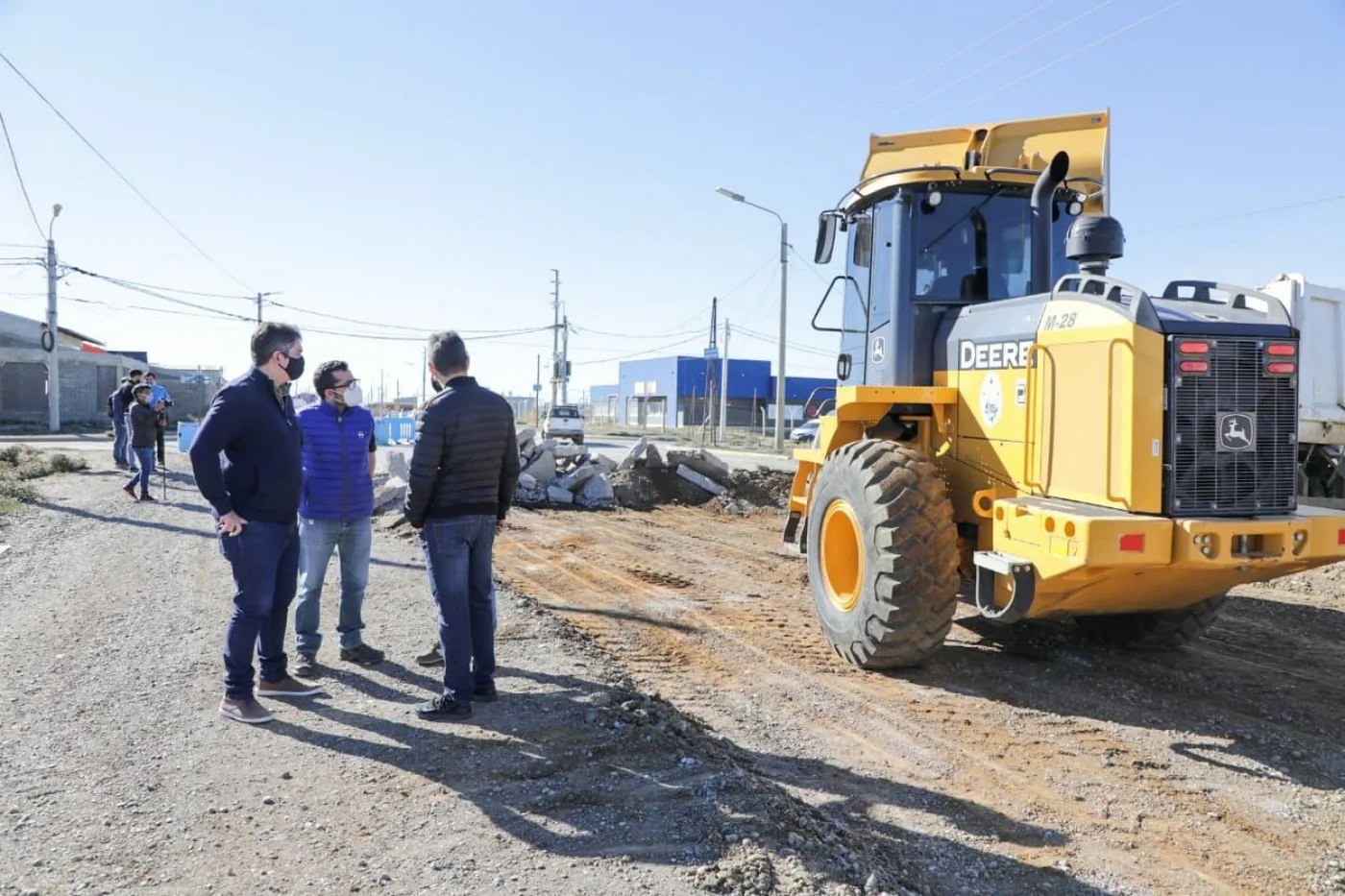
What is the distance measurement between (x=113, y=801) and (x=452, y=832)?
1.37m

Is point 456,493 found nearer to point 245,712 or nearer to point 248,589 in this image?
point 248,589

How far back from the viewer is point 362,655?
17.9ft

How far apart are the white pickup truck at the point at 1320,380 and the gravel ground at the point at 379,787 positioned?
34.0 feet

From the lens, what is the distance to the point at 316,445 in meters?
5.34

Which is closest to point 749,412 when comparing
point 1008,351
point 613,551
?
point 613,551

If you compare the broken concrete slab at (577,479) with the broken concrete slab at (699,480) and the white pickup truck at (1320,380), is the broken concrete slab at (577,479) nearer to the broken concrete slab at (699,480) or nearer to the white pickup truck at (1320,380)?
the broken concrete slab at (699,480)

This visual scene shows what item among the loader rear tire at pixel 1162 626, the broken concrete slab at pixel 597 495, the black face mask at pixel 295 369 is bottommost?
the loader rear tire at pixel 1162 626

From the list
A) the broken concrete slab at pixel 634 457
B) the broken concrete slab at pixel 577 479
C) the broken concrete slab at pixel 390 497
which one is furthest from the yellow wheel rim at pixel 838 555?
the broken concrete slab at pixel 634 457

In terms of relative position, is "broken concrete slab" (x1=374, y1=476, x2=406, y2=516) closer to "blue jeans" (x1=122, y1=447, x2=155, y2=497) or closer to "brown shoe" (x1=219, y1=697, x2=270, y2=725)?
"blue jeans" (x1=122, y1=447, x2=155, y2=497)

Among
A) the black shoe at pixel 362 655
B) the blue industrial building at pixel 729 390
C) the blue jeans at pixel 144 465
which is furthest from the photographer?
the blue industrial building at pixel 729 390

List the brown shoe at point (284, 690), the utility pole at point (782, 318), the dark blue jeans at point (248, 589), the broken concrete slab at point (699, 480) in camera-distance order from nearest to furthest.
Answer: the dark blue jeans at point (248, 589) < the brown shoe at point (284, 690) < the broken concrete slab at point (699, 480) < the utility pole at point (782, 318)

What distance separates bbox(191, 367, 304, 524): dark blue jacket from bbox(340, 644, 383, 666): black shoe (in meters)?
1.18

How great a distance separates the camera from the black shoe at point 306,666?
5.18 meters

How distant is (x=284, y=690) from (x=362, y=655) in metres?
0.66
